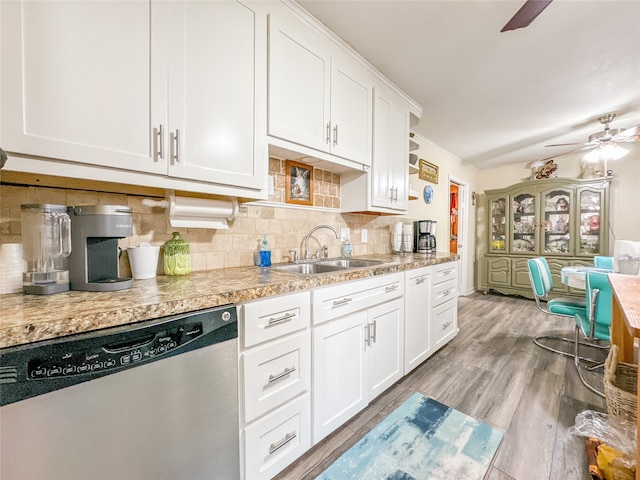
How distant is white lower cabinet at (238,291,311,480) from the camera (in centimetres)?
104

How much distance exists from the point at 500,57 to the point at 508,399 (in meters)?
2.43

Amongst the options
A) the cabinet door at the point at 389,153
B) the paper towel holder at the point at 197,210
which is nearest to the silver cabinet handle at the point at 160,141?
the paper towel holder at the point at 197,210

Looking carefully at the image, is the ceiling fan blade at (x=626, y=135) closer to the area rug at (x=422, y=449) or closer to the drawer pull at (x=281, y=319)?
the area rug at (x=422, y=449)

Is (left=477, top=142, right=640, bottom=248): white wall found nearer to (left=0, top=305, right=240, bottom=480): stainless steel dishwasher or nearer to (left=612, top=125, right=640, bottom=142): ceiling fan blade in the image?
(left=612, top=125, right=640, bottom=142): ceiling fan blade

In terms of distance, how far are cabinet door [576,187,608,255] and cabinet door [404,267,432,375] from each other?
3484 mm

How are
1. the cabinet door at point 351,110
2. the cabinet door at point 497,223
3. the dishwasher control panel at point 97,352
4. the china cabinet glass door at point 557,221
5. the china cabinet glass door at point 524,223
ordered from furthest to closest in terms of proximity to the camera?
the cabinet door at point 497,223
the china cabinet glass door at point 524,223
the china cabinet glass door at point 557,221
the cabinet door at point 351,110
the dishwasher control panel at point 97,352

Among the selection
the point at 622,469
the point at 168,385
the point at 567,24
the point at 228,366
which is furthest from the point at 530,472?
the point at 567,24

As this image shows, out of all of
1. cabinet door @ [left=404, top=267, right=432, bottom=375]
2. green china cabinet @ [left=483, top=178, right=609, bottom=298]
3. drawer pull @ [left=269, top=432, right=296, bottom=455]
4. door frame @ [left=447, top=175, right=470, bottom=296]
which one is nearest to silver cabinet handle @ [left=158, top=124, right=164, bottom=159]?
drawer pull @ [left=269, top=432, right=296, bottom=455]

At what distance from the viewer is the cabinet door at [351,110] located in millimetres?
1773

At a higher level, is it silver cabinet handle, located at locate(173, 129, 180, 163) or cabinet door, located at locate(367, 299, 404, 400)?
silver cabinet handle, located at locate(173, 129, 180, 163)

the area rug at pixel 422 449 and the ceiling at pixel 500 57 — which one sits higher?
the ceiling at pixel 500 57

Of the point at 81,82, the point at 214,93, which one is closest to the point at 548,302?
the point at 214,93

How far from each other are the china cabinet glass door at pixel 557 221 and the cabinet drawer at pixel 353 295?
392cm

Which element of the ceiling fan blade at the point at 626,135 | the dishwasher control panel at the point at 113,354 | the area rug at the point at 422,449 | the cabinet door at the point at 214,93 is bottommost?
the area rug at the point at 422,449
